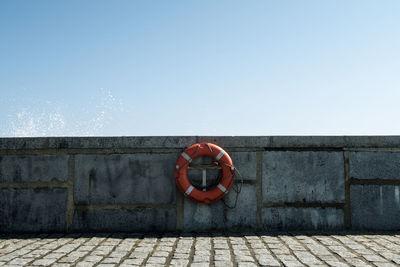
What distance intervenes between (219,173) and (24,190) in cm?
227

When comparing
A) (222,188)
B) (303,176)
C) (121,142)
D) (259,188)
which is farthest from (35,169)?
(303,176)

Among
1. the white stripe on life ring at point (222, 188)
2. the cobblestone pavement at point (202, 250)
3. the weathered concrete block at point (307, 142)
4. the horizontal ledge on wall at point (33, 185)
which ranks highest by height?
the weathered concrete block at point (307, 142)

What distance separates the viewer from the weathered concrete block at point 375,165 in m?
3.72

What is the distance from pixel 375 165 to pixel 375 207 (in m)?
0.49

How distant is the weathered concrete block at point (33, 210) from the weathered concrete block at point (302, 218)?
236 cm

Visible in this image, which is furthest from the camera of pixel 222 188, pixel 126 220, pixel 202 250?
pixel 126 220

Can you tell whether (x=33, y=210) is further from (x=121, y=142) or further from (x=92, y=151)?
(x=121, y=142)

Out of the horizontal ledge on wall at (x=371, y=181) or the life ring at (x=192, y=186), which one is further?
the horizontal ledge on wall at (x=371, y=181)

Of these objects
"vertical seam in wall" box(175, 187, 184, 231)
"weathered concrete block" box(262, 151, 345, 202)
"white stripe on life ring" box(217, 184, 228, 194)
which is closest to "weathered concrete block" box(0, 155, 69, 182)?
"vertical seam in wall" box(175, 187, 184, 231)

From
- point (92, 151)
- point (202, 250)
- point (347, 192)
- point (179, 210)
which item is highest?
point (92, 151)

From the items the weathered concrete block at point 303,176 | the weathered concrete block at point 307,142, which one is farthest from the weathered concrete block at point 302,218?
the weathered concrete block at point 307,142

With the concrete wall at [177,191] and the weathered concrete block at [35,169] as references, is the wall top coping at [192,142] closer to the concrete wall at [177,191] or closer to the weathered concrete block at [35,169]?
the concrete wall at [177,191]

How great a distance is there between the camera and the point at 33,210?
368 cm

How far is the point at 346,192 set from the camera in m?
3.71
